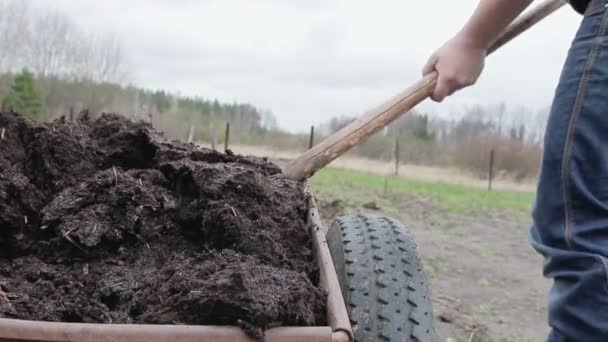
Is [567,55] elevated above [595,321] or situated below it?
above

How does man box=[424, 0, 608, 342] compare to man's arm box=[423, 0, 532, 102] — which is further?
Result: man's arm box=[423, 0, 532, 102]

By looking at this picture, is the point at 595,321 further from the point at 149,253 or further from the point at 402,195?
the point at 402,195

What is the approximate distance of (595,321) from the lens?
3.31ft

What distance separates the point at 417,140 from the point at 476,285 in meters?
30.1

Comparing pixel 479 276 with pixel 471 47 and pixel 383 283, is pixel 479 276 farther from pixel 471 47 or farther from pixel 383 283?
pixel 383 283

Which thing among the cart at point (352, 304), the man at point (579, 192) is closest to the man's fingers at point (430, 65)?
the cart at point (352, 304)

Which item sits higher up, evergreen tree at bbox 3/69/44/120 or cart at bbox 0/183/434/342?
evergreen tree at bbox 3/69/44/120

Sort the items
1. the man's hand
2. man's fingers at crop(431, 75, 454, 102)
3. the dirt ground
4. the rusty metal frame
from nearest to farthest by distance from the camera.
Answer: the rusty metal frame
the man's hand
man's fingers at crop(431, 75, 454, 102)
the dirt ground

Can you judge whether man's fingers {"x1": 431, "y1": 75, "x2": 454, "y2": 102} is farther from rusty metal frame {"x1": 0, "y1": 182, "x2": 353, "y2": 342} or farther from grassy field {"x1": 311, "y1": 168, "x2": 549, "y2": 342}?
grassy field {"x1": 311, "y1": 168, "x2": 549, "y2": 342}

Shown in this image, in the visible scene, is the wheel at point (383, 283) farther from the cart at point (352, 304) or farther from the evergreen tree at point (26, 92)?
the evergreen tree at point (26, 92)

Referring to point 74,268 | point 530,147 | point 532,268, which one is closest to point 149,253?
point 74,268

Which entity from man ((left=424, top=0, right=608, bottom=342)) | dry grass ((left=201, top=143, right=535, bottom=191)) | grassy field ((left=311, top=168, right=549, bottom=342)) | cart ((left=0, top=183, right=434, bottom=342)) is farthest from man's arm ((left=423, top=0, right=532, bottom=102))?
dry grass ((left=201, top=143, right=535, bottom=191))

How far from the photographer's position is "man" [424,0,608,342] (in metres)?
1.03

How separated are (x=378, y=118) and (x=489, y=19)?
747 mm
